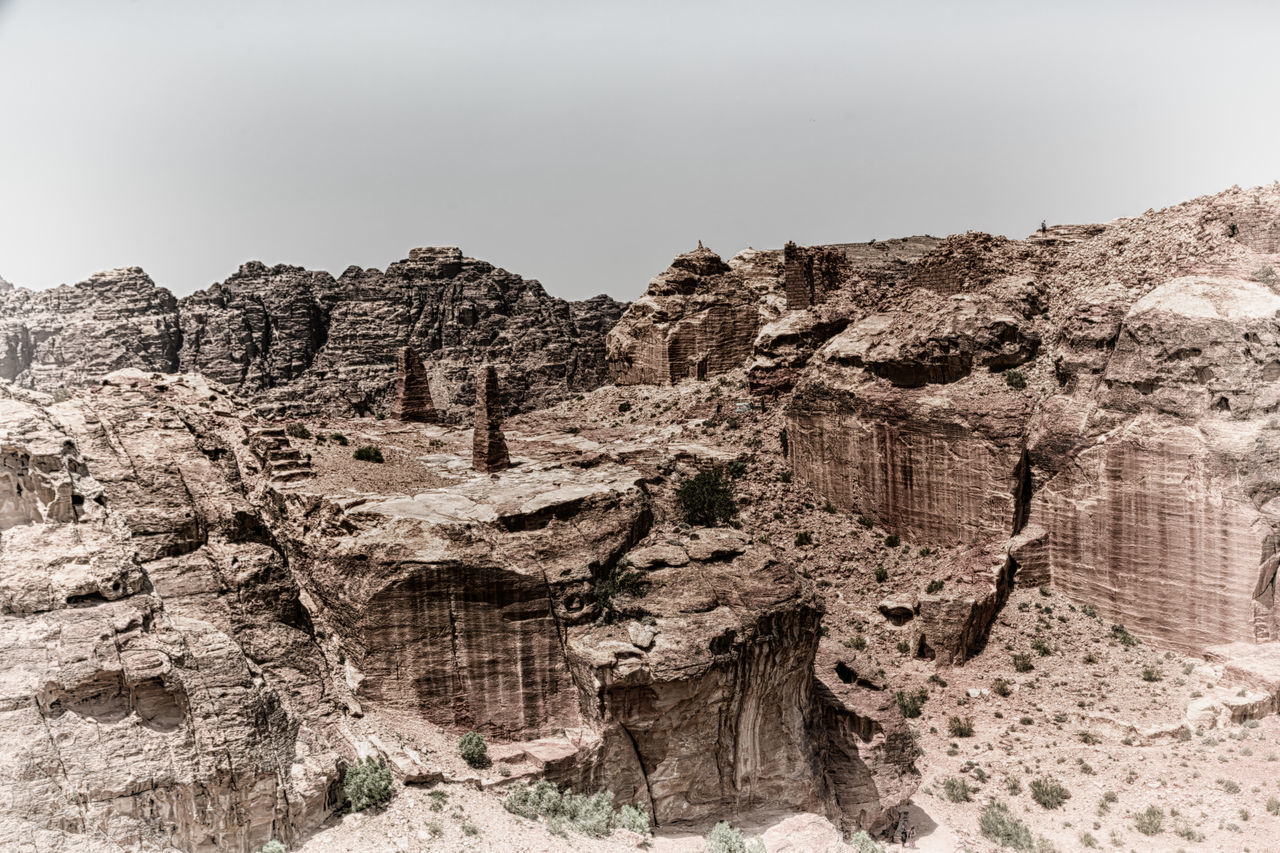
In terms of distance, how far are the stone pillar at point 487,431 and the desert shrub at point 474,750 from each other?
9.62m

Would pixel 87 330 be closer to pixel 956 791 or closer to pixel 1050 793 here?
pixel 956 791

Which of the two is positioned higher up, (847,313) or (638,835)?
(847,313)

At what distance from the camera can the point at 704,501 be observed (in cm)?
3061

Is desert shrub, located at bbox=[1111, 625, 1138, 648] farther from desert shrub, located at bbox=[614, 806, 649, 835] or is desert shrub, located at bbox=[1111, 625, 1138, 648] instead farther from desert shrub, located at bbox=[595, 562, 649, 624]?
desert shrub, located at bbox=[614, 806, 649, 835]

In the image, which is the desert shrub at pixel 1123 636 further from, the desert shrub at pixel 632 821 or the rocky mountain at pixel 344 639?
the desert shrub at pixel 632 821

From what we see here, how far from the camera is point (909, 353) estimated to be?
36.0m

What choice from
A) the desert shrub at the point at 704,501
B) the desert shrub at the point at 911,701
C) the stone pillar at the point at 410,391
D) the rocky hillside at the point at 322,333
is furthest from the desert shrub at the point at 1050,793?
the rocky hillside at the point at 322,333

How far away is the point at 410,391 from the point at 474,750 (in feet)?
69.7

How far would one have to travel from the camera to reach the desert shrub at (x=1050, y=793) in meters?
25.6

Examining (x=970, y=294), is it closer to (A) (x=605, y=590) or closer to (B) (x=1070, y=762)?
(B) (x=1070, y=762)

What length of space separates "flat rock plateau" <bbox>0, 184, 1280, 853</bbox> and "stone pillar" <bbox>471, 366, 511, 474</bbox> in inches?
4.9

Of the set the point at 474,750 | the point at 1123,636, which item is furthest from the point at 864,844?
the point at 1123,636

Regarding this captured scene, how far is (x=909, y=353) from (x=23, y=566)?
97.1 feet

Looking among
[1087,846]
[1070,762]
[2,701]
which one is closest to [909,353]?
[1070,762]
